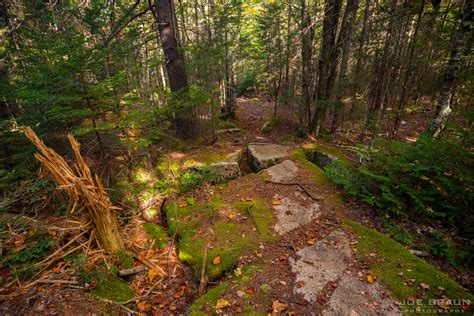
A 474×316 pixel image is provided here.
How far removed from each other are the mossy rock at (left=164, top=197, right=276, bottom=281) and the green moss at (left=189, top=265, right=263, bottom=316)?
0.84 ft

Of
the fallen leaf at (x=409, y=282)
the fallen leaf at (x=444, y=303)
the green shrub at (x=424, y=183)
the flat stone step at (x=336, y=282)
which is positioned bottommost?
the flat stone step at (x=336, y=282)

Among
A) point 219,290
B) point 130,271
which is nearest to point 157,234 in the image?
point 130,271

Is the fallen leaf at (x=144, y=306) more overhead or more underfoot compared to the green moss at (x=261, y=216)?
more underfoot

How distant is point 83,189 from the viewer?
2.90m

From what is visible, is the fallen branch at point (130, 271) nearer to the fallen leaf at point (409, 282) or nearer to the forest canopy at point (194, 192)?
the forest canopy at point (194, 192)

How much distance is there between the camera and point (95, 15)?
23.5 ft

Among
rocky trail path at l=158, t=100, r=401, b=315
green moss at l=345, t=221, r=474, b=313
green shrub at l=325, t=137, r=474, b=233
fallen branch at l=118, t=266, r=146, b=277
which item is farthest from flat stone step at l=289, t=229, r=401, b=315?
fallen branch at l=118, t=266, r=146, b=277

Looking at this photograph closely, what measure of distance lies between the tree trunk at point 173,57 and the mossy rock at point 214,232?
3.46 metres

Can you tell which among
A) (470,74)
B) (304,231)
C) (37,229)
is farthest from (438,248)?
(470,74)

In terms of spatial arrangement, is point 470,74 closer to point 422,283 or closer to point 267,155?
point 267,155

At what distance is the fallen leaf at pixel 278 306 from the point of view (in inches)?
109

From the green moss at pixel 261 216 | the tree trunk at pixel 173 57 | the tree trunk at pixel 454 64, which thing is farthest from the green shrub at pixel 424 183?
the tree trunk at pixel 173 57

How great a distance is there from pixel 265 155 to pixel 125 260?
4.81m

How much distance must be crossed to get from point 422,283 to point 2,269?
5.83 meters
